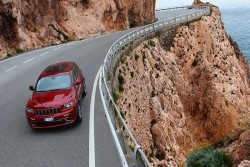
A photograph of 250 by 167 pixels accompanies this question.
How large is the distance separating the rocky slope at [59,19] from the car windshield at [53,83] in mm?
15584

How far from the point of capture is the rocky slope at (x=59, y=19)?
28.0 m

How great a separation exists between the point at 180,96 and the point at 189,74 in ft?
12.1

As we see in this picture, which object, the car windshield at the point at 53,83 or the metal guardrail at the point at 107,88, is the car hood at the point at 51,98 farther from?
the metal guardrail at the point at 107,88

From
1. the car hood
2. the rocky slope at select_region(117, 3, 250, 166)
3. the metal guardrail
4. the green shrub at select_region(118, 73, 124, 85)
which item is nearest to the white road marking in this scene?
the metal guardrail

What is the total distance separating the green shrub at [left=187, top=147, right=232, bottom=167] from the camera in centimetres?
1234

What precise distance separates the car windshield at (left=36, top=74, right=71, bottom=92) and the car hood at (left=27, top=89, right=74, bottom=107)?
1.07 ft

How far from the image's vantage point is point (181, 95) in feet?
101

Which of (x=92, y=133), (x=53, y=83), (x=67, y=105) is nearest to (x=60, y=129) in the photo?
(x=67, y=105)

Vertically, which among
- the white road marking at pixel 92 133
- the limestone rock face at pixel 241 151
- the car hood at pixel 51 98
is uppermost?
the car hood at pixel 51 98

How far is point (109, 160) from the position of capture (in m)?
8.32

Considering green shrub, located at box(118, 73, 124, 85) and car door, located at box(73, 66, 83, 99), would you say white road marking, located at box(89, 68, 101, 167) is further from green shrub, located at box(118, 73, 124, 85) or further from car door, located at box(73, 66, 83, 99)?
green shrub, located at box(118, 73, 124, 85)

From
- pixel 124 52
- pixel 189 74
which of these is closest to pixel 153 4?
pixel 189 74

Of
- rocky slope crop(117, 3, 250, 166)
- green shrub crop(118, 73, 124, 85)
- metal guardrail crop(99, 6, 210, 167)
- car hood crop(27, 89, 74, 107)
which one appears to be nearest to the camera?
metal guardrail crop(99, 6, 210, 167)

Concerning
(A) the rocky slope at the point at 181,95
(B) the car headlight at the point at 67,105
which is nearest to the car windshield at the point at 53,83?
(B) the car headlight at the point at 67,105
